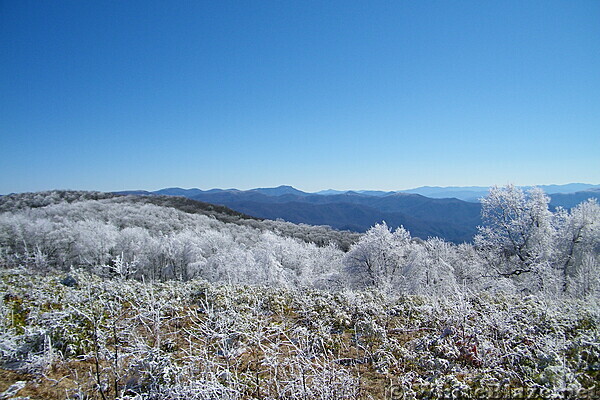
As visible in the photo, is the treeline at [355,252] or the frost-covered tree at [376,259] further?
the frost-covered tree at [376,259]

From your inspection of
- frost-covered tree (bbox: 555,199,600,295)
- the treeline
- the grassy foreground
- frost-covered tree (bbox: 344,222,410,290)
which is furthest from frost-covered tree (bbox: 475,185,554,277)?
the grassy foreground

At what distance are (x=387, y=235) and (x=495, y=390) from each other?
22.5 metres

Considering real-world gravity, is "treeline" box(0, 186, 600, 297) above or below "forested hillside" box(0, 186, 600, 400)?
below

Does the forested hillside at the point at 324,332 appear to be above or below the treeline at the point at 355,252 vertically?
above

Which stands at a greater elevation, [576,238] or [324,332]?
[324,332]

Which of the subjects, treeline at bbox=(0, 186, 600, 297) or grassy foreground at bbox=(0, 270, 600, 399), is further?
treeline at bbox=(0, 186, 600, 297)

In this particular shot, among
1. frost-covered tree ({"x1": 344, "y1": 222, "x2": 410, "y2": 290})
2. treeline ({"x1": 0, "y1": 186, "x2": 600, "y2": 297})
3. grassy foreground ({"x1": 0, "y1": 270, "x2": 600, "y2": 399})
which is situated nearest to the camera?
grassy foreground ({"x1": 0, "y1": 270, "x2": 600, "y2": 399})

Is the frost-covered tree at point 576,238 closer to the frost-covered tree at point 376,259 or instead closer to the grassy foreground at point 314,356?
the frost-covered tree at point 376,259

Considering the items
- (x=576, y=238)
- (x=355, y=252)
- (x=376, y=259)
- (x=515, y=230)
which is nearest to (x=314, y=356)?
(x=376, y=259)

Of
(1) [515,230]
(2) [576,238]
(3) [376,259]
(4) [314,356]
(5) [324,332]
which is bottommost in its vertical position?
(3) [376,259]

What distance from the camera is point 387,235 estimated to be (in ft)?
83.7

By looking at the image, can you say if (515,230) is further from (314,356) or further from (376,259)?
(314,356)

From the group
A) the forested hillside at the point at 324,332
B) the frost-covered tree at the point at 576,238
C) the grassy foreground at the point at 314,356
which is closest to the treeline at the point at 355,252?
the frost-covered tree at the point at 576,238

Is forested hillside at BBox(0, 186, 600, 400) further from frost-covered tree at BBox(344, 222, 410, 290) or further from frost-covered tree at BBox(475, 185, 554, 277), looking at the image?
frost-covered tree at BBox(344, 222, 410, 290)
